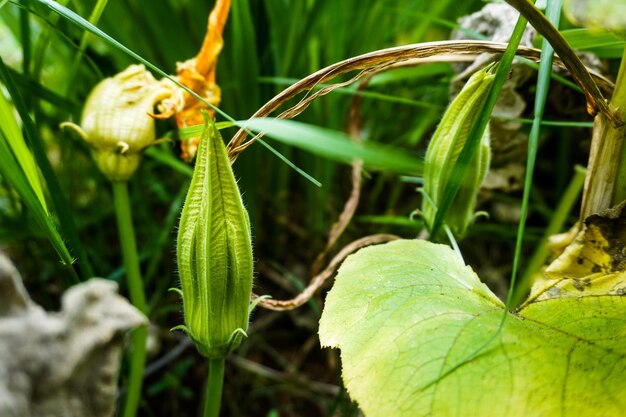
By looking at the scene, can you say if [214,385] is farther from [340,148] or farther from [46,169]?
[340,148]

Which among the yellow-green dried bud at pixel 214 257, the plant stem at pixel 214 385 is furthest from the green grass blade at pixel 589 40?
the plant stem at pixel 214 385

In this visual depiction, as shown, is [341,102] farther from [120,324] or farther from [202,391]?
[120,324]

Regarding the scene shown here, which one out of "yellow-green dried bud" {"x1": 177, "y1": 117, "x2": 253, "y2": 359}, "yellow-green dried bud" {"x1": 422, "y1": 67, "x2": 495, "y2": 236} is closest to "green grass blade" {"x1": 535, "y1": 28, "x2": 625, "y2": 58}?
"yellow-green dried bud" {"x1": 422, "y1": 67, "x2": 495, "y2": 236}

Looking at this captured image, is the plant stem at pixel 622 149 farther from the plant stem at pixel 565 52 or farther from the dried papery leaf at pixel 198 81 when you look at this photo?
the dried papery leaf at pixel 198 81

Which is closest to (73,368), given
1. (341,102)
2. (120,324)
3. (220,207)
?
(120,324)

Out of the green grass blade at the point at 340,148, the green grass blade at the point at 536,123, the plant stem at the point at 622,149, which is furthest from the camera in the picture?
the plant stem at the point at 622,149

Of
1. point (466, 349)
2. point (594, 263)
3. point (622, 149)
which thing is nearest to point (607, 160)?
point (622, 149)

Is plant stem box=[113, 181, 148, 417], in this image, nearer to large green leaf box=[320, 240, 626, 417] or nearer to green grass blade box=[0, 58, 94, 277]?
green grass blade box=[0, 58, 94, 277]
